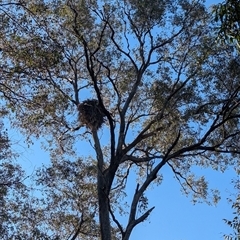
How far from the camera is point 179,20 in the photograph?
13500 millimetres

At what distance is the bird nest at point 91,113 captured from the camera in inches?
504

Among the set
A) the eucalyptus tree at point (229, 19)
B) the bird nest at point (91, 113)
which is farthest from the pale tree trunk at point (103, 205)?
the eucalyptus tree at point (229, 19)

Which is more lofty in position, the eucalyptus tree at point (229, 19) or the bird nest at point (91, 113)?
the bird nest at point (91, 113)

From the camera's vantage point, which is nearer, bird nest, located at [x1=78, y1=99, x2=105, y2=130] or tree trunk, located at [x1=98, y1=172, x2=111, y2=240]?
tree trunk, located at [x1=98, y1=172, x2=111, y2=240]

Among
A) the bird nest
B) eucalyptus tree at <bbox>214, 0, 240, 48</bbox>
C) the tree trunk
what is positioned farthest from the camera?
the bird nest

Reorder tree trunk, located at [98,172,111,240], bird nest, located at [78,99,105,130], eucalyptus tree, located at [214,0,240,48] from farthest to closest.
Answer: bird nest, located at [78,99,105,130], tree trunk, located at [98,172,111,240], eucalyptus tree, located at [214,0,240,48]

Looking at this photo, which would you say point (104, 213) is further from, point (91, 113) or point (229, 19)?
point (229, 19)

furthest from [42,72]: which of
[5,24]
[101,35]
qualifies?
[101,35]

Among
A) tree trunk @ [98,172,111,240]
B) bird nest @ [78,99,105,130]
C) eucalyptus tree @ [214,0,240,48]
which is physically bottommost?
eucalyptus tree @ [214,0,240,48]

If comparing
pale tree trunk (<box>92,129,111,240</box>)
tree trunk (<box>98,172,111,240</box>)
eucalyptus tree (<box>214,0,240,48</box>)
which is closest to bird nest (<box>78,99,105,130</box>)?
pale tree trunk (<box>92,129,111,240</box>)

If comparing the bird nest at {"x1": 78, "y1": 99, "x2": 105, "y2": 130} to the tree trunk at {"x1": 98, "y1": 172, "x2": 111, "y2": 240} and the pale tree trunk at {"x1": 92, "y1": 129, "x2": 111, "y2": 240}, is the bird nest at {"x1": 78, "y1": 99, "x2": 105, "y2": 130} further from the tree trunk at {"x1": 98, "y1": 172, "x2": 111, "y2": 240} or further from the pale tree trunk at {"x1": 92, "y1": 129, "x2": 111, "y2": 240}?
the tree trunk at {"x1": 98, "y1": 172, "x2": 111, "y2": 240}

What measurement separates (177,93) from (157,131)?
112cm

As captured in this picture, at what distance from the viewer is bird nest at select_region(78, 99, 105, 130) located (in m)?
12.8

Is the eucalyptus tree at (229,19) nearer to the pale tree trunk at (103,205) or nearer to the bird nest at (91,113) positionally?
the pale tree trunk at (103,205)
